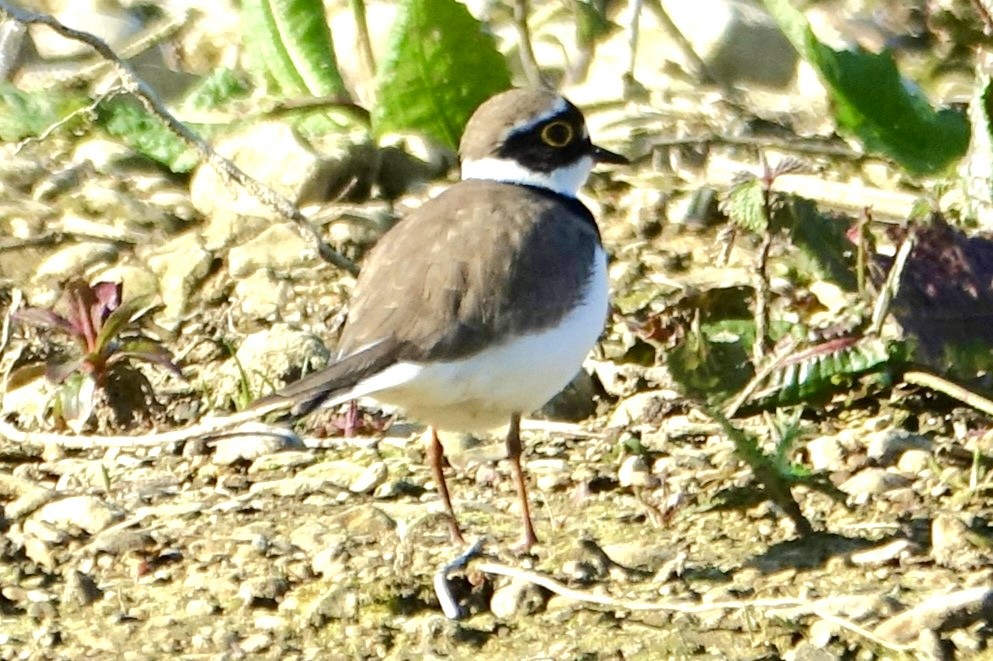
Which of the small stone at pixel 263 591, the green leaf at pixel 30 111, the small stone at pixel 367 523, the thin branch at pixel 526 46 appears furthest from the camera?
the green leaf at pixel 30 111

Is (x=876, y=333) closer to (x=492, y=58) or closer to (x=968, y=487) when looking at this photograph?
(x=968, y=487)

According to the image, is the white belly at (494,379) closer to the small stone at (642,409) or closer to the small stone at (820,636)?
the small stone at (642,409)

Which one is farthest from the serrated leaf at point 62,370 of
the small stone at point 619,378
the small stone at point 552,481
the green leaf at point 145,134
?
the green leaf at point 145,134

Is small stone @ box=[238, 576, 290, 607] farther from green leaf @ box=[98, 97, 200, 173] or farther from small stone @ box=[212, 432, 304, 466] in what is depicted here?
green leaf @ box=[98, 97, 200, 173]

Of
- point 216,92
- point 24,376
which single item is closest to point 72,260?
point 24,376

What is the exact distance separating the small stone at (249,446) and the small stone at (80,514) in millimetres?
446

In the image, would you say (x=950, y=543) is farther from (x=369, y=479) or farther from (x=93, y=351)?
(x=93, y=351)

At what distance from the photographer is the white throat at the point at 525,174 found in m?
5.21

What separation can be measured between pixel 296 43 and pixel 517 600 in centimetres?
326

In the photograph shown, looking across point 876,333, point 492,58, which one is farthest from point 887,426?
point 492,58

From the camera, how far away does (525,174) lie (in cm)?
521

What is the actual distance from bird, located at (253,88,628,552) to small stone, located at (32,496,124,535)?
66 centimetres

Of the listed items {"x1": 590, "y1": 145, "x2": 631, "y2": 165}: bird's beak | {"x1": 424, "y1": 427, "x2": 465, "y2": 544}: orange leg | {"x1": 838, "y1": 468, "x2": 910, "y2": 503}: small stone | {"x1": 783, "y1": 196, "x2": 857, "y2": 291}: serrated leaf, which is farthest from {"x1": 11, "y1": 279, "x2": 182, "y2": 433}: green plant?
{"x1": 838, "y1": 468, "x2": 910, "y2": 503}: small stone

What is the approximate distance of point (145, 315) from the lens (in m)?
5.90
